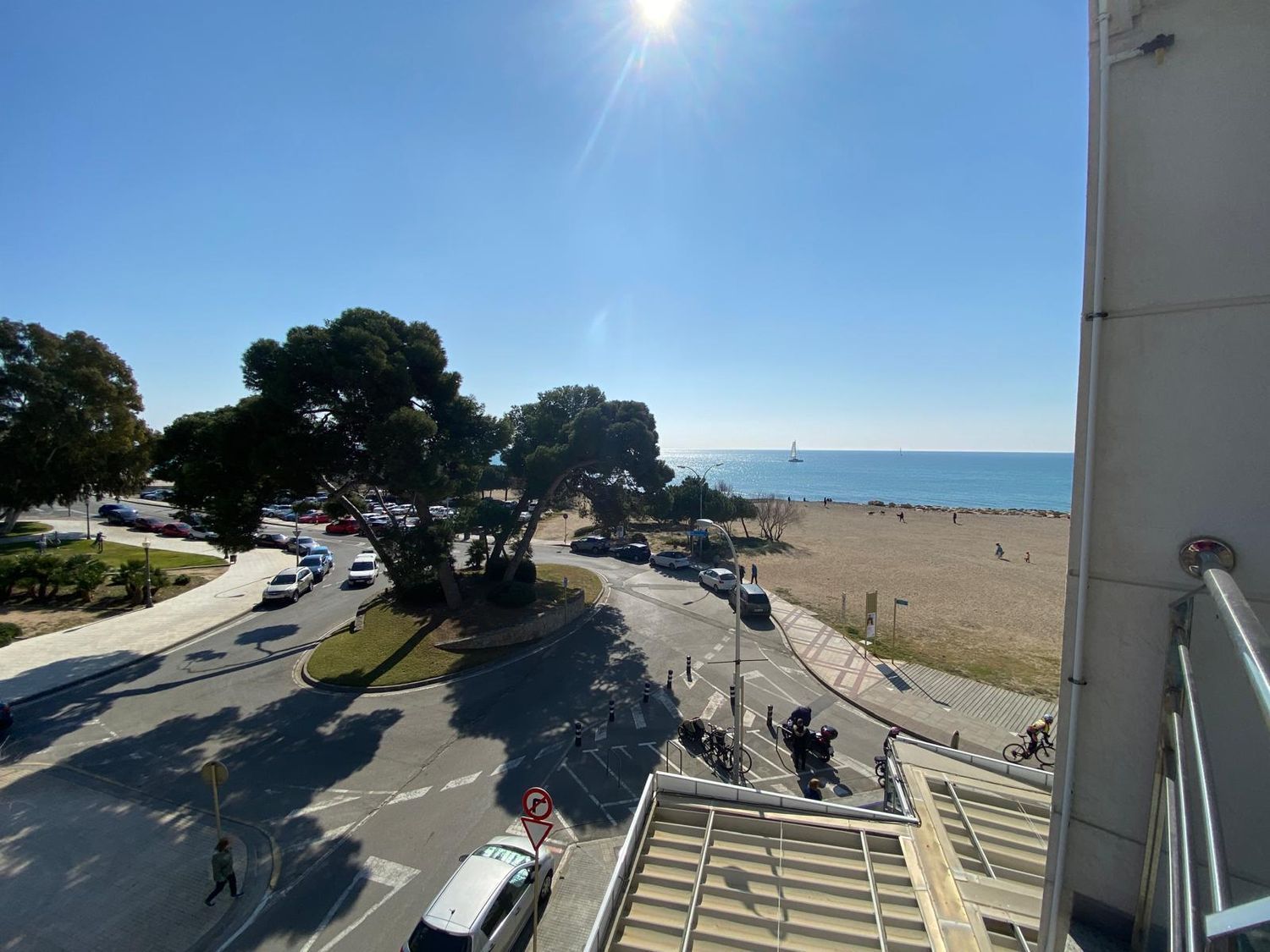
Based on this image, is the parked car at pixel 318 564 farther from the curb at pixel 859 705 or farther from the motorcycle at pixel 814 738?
the motorcycle at pixel 814 738

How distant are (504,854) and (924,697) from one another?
44.4ft

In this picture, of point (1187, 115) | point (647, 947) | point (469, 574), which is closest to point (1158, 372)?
point (1187, 115)

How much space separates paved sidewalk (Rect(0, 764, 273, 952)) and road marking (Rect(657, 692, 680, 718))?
9.59m

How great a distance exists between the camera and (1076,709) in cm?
365

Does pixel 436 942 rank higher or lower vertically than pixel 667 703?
lower

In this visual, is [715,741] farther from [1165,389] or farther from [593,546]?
[593,546]

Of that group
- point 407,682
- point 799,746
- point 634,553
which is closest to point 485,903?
point 799,746

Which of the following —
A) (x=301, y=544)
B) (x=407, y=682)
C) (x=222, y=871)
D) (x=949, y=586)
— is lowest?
(x=222, y=871)

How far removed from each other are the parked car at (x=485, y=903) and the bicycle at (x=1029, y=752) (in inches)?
467

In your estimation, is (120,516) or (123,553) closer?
(123,553)

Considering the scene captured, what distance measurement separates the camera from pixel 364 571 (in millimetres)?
28938

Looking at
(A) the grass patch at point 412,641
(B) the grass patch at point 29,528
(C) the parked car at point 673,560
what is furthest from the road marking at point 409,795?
(B) the grass patch at point 29,528

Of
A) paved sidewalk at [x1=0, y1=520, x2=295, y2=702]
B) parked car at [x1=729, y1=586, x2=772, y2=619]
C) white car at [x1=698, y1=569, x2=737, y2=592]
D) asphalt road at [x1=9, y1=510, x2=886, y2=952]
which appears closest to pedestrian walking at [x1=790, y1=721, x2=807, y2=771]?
asphalt road at [x1=9, y1=510, x2=886, y2=952]

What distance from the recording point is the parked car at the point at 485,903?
7.41 meters
